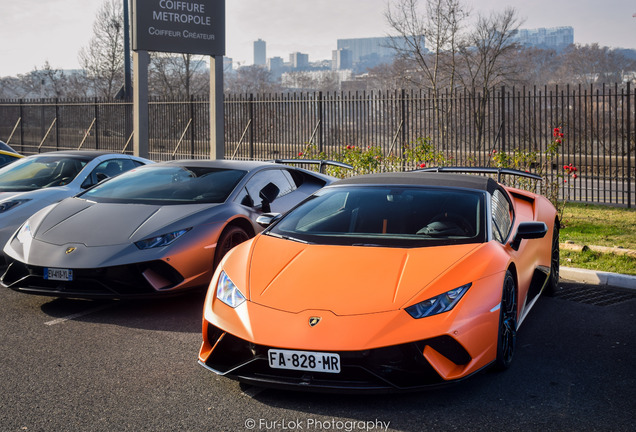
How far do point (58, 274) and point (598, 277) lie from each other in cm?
542

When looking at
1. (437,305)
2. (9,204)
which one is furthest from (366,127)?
(437,305)

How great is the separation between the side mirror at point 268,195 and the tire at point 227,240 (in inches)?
19.3

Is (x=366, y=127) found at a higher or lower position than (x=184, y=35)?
lower

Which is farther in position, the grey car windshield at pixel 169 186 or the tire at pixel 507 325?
the grey car windshield at pixel 169 186

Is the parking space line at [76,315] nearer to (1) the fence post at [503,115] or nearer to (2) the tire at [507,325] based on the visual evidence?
(2) the tire at [507,325]

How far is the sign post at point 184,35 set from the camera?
16250 mm

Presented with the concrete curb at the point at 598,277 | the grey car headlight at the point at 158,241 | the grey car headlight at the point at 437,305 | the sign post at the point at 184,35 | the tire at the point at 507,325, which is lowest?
the concrete curb at the point at 598,277

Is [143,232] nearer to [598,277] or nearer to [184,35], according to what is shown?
[598,277]

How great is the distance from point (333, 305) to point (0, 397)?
2068 mm

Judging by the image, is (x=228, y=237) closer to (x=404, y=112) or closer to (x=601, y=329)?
(x=601, y=329)

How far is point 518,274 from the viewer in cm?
530

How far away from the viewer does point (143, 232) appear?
651 cm

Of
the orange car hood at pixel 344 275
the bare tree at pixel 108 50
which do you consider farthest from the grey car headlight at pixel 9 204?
the bare tree at pixel 108 50

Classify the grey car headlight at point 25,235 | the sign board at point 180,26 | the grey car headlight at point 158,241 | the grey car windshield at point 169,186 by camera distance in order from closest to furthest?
the grey car headlight at point 158,241, the grey car headlight at point 25,235, the grey car windshield at point 169,186, the sign board at point 180,26
